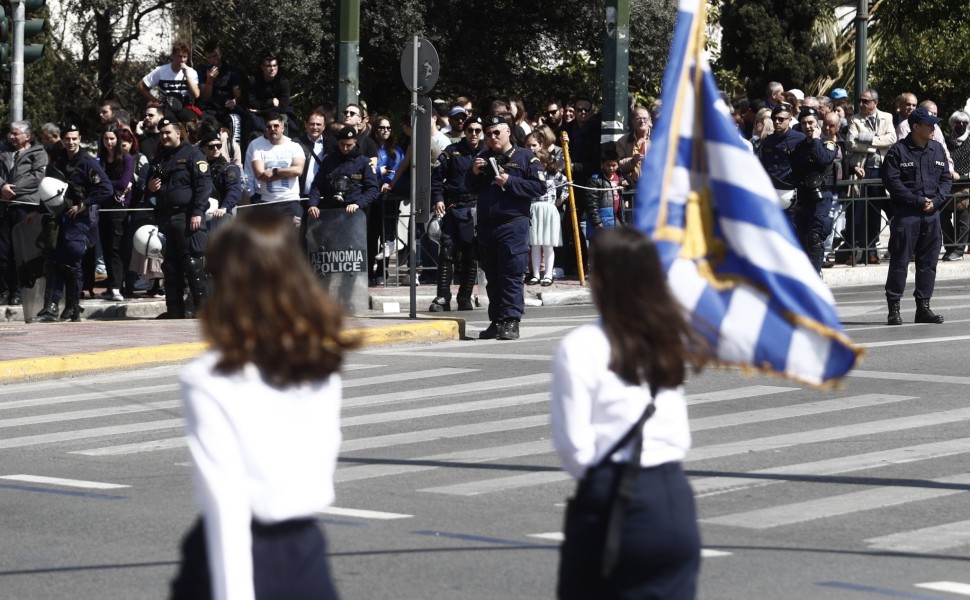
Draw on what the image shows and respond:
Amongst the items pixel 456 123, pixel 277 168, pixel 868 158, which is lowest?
pixel 277 168

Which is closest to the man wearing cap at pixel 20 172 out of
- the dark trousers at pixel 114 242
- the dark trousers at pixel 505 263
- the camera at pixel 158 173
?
the camera at pixel 158 173

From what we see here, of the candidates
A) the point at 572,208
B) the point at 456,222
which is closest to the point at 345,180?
the point at 456,222

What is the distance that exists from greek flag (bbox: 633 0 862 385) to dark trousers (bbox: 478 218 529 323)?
1010 cm

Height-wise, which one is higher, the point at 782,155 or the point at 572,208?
→ the point at 782,155

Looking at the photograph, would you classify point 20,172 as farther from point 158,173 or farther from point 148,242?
point 148,242

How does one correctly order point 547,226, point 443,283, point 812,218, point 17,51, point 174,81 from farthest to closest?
point 174,81, point 547,226, point 812,218, point 443,283, point 17,51

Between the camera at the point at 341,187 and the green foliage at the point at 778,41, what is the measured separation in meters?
→ 23.2

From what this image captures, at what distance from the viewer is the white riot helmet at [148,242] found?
18609mm

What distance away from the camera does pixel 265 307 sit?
3.63 metres

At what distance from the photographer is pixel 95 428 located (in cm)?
1119

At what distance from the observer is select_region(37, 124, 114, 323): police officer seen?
1767 cm

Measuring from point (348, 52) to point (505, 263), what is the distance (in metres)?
4.55

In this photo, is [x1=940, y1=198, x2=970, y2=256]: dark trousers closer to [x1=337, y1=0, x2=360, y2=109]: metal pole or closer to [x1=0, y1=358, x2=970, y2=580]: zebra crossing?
[x1=337, y1=0, x2=360, y2=109]: metal pole

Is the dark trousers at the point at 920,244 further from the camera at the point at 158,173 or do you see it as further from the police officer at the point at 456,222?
the camera at the point at 158,173
